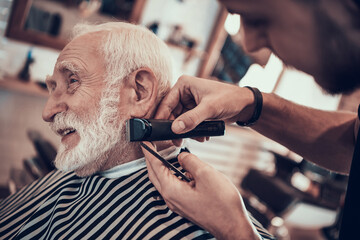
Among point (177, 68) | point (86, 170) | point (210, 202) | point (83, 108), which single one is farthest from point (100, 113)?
point (177, 68)

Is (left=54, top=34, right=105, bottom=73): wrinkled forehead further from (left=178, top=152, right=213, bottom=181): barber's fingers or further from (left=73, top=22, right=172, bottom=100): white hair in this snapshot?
(left=178, top=152, right=213, bottom=181): barber's fingers

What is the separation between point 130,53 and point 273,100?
71 cm

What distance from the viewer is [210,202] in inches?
32.0

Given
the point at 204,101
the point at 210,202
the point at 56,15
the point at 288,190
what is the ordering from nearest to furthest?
the point at 210,202, the point at 204,101, the point at 288,190, the point at 56,15

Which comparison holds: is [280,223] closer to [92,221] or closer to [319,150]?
[319,150]

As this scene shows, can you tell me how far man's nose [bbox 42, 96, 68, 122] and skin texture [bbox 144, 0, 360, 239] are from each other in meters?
0.41

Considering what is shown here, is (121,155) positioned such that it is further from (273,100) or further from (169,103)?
(273,100)

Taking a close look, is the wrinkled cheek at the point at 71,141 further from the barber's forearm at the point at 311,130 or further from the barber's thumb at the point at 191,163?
the barber's forearm at the point at 311,130

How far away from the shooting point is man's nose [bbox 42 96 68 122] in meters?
1.16

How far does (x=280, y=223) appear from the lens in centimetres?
279

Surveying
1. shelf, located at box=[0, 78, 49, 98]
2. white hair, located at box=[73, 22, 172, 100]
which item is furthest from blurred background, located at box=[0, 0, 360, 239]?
white hair, located at box=[73, 22, 172, 100]

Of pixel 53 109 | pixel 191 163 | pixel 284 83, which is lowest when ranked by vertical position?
pixel 53 109

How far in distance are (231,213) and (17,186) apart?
1841mm

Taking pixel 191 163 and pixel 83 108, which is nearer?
pixel 191 163
